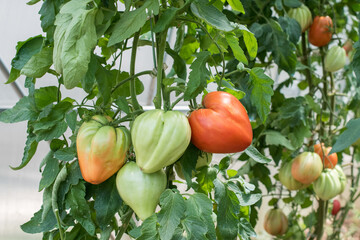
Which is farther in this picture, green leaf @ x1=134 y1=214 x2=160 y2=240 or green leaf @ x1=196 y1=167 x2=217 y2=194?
green leaf @ x1=196 y1=167 x2=217 y2=194

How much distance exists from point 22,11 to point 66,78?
0.68m

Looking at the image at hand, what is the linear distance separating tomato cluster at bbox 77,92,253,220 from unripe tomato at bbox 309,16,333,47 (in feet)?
3.55

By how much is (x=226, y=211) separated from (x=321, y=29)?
1076 mm

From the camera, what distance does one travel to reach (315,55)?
6.53 ft

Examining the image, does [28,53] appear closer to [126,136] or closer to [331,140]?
[126,136]

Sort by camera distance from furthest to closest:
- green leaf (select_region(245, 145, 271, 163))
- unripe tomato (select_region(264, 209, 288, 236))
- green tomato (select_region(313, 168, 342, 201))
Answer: unripe tomato (select_region(264, 209, 288, 236)) → green tomato (select_region(313, 168, 342, 201)) → green leaf (select_region(245, 145, 271, 163))

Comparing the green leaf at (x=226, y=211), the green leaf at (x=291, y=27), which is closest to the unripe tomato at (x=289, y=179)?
the green leaf at (x=291, y=27)

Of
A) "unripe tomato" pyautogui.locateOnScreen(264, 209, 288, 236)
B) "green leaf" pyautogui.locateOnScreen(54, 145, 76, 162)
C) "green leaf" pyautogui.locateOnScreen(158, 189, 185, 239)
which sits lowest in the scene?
"unripe tomato" pyautogui.locateOnScreen(264, 209, 288, 236)

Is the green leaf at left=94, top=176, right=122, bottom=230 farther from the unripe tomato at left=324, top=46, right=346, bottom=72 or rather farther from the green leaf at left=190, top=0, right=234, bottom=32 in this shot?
the unripe tomato at left=324, top=46, right=346, bottom=72

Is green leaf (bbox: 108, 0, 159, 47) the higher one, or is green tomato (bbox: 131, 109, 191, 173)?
green leaf (bbox: 108, 0, 159, 47)

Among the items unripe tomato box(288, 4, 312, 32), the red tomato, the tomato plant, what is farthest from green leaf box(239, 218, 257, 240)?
unripe tomato box(288, 4, 312, 32)

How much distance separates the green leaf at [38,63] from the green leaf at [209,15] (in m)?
0.23

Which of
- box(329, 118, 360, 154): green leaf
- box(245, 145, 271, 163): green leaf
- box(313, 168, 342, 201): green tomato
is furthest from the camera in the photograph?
box(313, 168, 342, 201): green tomato

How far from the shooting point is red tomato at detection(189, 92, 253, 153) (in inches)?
24.9
